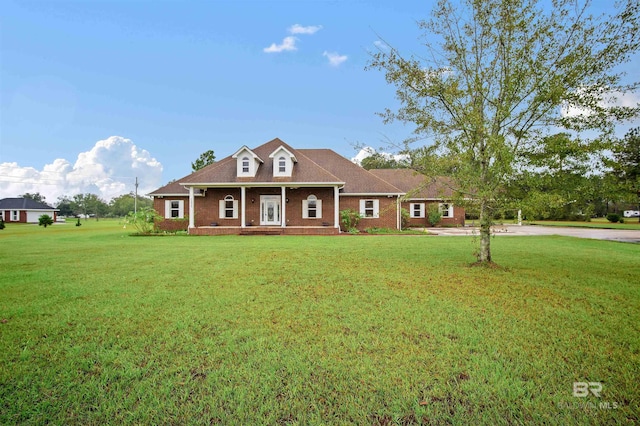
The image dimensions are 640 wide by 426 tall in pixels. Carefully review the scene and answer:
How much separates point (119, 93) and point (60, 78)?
197 inches

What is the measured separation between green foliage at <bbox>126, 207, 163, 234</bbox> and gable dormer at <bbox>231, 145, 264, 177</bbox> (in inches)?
246

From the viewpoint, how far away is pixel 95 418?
7.74 feet

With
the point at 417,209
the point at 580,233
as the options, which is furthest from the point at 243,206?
the point at 580,233

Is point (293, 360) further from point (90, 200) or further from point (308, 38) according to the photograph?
point (90, 200)

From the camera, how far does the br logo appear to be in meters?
2.65

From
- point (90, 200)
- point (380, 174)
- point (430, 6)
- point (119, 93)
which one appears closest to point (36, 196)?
point (90, 200)

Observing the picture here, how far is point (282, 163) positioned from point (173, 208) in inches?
372

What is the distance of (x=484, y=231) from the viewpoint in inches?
336

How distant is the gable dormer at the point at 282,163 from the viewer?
22.0 metres

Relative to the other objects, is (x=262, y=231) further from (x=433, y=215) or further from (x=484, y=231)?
(x=433, y=215)

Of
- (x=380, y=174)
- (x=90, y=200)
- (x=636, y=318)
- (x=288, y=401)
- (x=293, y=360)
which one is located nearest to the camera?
(x=288, y=401)

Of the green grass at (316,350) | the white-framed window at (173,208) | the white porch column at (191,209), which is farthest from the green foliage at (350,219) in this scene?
the green grass at (316,350)

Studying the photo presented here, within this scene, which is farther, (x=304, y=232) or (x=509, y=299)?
(x=304, y=232)

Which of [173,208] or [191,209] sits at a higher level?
[173,208]
